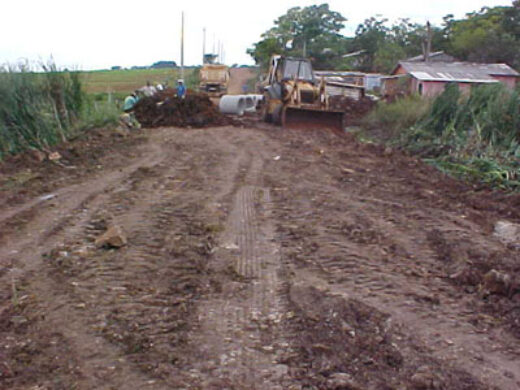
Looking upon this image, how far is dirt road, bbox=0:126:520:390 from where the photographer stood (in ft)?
11.2

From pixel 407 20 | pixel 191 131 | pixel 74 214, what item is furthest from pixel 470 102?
pixel 407 20

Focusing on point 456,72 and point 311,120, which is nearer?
point 311,120

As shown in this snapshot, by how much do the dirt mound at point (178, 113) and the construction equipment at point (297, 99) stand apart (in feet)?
5.89

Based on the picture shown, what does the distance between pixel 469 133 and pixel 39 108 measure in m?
9.29

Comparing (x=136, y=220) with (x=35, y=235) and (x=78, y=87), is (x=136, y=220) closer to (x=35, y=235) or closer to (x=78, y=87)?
(x=35, y=235)

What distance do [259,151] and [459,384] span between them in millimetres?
9810

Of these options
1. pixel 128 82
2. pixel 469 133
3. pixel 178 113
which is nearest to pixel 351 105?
pixel 178 113

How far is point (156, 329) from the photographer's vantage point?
3869 mm

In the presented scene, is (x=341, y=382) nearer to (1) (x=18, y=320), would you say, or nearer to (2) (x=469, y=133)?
(1) (x=18, y=320)

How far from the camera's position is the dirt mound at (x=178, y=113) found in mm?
18078

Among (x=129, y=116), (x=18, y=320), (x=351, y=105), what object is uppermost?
(x=351, y=105)

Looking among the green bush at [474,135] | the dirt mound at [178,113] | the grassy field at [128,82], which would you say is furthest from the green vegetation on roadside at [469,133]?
the grassy field at [128,82]

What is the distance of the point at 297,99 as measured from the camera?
58.5ft

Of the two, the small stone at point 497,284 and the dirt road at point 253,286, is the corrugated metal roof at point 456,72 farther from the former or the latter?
the small stone at point 497,284
